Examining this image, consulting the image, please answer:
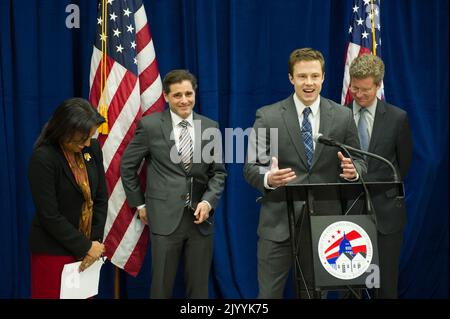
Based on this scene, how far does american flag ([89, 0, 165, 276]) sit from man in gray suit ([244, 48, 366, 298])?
119 cm

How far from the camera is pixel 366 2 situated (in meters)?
4.18

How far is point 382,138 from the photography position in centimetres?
341

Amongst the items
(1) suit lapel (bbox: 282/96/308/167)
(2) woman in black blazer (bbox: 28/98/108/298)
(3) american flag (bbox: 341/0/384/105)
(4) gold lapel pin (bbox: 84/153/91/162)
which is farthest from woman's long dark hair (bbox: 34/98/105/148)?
(3) american flag (bbox: 341/0/384/105)

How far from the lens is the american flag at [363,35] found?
412cm

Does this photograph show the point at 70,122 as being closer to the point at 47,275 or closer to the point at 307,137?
the point at 47,275

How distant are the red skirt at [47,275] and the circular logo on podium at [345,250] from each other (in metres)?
1.30

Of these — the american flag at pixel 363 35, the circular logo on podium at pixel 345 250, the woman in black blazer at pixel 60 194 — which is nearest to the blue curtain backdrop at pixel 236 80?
the american flag at pixel 363 35

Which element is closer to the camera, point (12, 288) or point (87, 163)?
point (87, 163)

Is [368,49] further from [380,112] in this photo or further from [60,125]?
[60,125]

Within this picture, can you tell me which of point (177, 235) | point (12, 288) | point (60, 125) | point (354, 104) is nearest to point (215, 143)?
point (177, 235)

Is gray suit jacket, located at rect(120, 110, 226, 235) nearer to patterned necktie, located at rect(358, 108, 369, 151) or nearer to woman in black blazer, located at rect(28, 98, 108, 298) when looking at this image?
woman in black blazer, located at rect(28, 98, 108, 298)

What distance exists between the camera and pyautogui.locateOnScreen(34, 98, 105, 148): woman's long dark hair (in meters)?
2.67

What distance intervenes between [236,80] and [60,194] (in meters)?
Result: 2.12

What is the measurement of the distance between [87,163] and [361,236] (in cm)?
146
